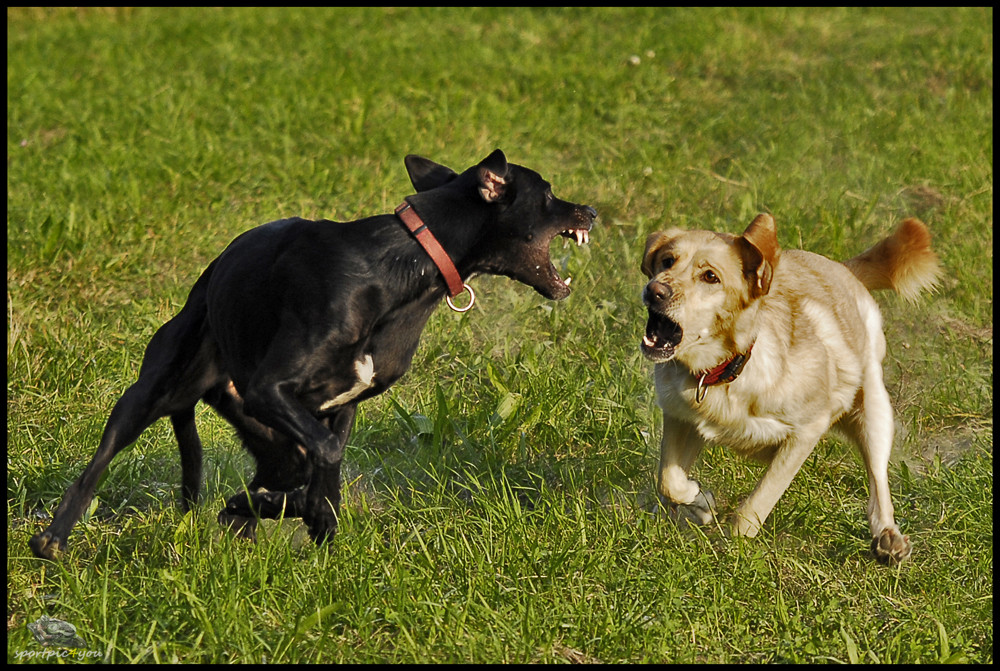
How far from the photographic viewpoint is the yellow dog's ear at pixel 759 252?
3.83m

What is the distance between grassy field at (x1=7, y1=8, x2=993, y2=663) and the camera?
11.6 ft

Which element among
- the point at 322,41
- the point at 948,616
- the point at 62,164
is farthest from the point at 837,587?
the point at 322,41

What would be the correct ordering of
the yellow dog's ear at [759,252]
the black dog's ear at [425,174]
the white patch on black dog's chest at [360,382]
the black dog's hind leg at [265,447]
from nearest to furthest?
1. the white patch on black dog's chest at [360,382]
2. the yellow dog's ear at [759,252]
3. the black dog's hind leg at [265,447]
4. the black dog's ear at [425,174]

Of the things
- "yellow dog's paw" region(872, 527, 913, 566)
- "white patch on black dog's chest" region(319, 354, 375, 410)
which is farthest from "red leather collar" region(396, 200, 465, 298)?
"yellow dog's paw" region(872, 527, 913, 566)

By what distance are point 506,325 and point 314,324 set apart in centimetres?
232

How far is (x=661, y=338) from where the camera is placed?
13.1 ft

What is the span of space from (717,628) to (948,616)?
82 cm

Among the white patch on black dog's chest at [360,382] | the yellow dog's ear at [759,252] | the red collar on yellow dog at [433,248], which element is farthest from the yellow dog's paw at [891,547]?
the white patch on black dog's chest at [360,382]

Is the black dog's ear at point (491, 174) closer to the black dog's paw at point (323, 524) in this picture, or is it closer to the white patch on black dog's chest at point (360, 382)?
the white patch on black dog's chest at point (360, 382)

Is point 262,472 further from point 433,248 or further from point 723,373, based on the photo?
point 723,373

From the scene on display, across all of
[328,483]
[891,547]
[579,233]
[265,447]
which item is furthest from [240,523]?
[891,547]

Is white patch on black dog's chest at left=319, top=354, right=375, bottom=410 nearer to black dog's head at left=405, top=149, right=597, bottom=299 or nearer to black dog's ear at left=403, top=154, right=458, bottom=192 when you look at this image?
black dog's head at left=405, top=149, right=597, bottom=299

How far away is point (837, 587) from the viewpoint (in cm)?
388

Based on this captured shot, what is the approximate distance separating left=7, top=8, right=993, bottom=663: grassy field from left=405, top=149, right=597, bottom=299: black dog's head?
87cm
